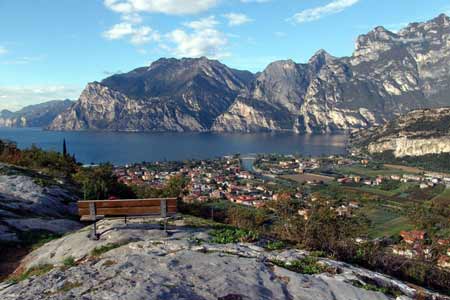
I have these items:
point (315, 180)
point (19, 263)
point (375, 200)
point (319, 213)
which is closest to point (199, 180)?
point (315, 180)

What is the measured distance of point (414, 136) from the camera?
126m

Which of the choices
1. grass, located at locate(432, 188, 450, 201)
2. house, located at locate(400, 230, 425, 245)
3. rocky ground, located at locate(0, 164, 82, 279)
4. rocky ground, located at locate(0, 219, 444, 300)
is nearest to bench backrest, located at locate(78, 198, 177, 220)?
rocky ground, located at locate(0, 219, 444, 300)

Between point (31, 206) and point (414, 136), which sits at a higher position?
point (31, 206)

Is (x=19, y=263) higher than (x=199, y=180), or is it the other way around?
(x=19, y=263)

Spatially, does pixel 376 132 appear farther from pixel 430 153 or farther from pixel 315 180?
pixel 315 180

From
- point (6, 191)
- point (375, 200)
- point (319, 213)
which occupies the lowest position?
point (375, 200)

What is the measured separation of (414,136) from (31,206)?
13585cm

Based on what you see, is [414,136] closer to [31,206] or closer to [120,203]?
[31,206]

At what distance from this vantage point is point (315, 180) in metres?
84.1

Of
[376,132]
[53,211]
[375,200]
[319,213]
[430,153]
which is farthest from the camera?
[376,132]

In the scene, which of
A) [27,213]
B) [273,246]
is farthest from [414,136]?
[27,213]

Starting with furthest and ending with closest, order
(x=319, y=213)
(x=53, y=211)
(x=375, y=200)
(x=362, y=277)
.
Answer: (x=375, y=200) → (x=319, y=213) → (x=53, y=211) → (x=362, y=277)

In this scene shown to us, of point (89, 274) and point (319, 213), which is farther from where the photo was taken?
point (319, 213)

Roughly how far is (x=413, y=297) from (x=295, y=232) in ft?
15.2
